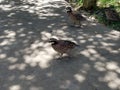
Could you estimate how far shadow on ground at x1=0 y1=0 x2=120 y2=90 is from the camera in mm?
6043

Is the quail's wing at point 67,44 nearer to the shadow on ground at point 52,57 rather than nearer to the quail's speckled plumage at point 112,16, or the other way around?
the shadow on ground at point 52,57

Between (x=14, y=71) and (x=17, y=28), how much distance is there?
3.09 metres

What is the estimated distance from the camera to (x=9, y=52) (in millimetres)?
7582

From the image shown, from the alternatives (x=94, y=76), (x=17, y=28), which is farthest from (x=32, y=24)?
(x=94, y=76)

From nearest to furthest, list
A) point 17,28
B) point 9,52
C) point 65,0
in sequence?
point 9,52 < point 17,28 < point 65,0

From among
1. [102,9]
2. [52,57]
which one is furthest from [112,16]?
[52,57]

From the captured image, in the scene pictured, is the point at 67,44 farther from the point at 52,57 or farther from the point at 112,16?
the point at 112,16

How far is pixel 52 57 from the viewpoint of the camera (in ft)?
23.5

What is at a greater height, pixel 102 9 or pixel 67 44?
pixel 67 44

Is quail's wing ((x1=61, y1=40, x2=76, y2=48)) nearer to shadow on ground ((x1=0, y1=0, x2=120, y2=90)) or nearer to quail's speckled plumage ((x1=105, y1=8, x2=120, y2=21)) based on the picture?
shadow on ground ((x1=0, y1=0, x2=120, y2=90))

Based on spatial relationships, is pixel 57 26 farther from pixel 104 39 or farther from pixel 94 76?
pixel 94 76

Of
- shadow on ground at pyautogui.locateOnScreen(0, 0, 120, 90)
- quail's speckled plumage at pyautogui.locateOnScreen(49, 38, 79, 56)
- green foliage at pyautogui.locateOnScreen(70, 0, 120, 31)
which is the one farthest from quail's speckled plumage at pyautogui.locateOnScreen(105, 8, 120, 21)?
quail's speckled plumage at pyautogui.locateOnScreen(49, 38, 79, 56)

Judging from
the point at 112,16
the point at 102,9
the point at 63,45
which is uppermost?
the point at 63,45

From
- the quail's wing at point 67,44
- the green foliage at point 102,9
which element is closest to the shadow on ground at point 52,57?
the green foliage at point 102,9
